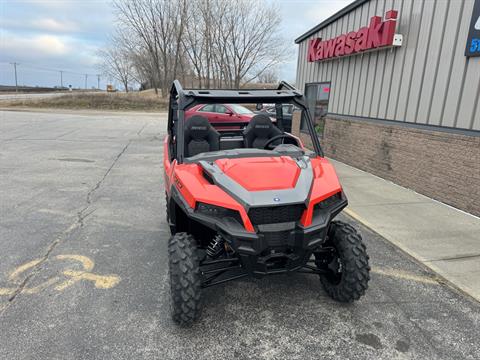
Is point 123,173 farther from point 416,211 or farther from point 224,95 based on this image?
point 416,211

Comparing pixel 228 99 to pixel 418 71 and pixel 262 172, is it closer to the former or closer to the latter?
pixel 262 172

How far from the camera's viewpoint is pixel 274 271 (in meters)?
2.70

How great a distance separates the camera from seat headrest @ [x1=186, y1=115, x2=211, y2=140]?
3.80 m

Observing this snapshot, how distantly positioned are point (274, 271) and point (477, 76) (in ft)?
16.3

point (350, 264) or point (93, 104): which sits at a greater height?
point (93, 104)

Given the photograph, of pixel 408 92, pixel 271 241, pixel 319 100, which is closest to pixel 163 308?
pixel 271 241

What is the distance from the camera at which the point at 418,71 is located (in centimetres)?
666

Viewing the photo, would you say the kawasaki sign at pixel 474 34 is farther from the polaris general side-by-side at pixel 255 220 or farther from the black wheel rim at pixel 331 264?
the black wheel rim at pixel 331 264

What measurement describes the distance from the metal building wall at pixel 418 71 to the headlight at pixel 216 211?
189 inches

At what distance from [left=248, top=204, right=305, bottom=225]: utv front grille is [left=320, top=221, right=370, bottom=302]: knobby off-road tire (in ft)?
1.99

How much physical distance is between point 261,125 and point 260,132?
83mm

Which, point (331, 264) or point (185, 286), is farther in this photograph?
point (331, 264)

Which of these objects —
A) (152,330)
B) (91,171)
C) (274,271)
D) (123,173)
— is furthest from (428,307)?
(91,171)

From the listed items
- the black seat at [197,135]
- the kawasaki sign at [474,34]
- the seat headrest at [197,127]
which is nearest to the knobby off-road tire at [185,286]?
the black seat at [197,135]
